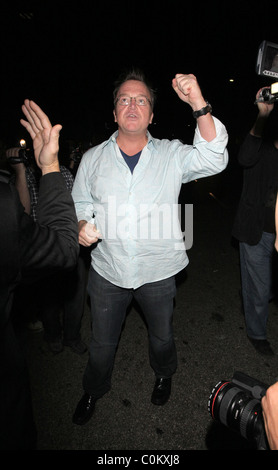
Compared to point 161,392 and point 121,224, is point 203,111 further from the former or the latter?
point 161,392

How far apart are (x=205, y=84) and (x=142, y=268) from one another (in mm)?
36346

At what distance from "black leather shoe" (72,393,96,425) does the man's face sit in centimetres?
214

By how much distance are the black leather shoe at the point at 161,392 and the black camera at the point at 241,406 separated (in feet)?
4.00

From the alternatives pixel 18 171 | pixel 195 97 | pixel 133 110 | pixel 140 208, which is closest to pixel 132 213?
pixel 140 208

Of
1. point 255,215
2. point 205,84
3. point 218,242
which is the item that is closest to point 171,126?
point 205,84

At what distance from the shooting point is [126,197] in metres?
1.94

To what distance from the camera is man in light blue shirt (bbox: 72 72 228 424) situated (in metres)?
1.94

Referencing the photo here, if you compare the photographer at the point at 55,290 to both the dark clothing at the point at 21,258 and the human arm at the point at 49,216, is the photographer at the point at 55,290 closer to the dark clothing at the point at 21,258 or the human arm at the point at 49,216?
the human arm at the point at 49,216

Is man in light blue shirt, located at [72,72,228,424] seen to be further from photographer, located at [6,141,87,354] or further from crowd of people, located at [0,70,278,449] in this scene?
photographer, located at [6,141,87,354]

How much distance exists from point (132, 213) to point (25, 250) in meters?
0.97

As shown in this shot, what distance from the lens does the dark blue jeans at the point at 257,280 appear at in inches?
104

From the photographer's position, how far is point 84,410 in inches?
88.6

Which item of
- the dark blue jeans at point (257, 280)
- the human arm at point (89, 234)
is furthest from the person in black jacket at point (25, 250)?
the dark blue jeans at point (257, 280)

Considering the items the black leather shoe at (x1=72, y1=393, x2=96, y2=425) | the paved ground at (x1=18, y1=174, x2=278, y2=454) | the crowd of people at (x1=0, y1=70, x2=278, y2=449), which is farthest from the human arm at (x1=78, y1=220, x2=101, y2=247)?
the paved ground at (x1=18, y1=174, x2=278, y2=454)
